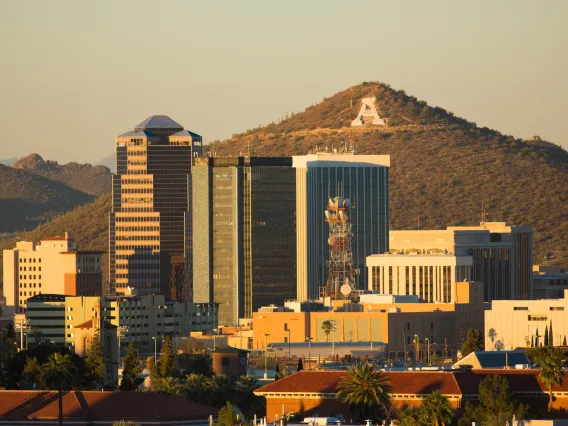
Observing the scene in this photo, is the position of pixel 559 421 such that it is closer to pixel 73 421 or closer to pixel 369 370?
pixel 369 370

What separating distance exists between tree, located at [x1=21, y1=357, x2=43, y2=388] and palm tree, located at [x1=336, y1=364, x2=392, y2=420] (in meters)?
31.3

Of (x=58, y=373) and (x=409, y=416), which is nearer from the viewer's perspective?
(x=409, y=416)

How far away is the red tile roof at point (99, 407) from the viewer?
550 ft

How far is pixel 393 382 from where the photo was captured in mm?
174000

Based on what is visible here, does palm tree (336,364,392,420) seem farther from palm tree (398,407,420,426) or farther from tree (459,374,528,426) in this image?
tree (459,374,528,426)

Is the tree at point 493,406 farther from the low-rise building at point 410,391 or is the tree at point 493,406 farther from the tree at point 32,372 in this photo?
the tree at point 32,372

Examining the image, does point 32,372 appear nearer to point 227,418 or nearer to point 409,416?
point 227,418

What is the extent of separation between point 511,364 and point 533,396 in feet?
83.8

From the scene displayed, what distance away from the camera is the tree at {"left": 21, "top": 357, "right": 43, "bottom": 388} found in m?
190

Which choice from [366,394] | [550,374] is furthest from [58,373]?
[550,374]

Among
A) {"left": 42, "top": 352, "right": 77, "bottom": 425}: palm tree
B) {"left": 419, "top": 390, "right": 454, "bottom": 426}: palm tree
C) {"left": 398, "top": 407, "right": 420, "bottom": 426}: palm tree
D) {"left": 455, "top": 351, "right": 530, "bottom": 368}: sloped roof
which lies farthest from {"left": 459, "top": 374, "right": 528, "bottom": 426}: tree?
{"left": 42, "top": 352, "right": 77, "bottom": 425}: palm tree

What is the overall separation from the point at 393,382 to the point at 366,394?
6.82 meters

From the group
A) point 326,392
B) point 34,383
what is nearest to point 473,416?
point 326,392

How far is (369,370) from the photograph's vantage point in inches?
6737
